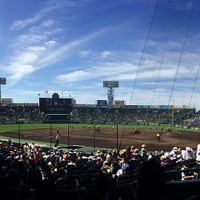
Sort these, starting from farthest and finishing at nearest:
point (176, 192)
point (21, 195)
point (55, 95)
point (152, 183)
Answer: point (55, 95), point (176, 192), point (21, 195), point (152, 183)

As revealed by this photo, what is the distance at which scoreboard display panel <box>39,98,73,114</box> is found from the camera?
8075 centimetres

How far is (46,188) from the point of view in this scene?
3.04 m

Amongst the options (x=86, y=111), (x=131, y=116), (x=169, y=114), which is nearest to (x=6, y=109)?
(x=86, y=111)

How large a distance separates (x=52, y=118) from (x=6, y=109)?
22067 mm

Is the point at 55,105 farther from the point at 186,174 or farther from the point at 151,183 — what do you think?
the point at 151,183

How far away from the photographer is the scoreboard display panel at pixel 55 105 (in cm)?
8075

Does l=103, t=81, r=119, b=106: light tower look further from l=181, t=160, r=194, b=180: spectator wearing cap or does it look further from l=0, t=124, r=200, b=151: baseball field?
l=181, t=160, r=194, b=180: spectator wearing cap

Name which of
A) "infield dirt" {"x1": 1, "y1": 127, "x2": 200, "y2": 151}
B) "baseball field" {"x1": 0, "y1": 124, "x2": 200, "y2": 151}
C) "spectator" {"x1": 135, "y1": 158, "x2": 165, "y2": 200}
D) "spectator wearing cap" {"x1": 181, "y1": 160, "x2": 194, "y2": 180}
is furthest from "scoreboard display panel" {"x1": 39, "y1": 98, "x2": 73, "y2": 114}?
"spectator" {"x1": 135, "y1": 158, "x2": 165, "y2": 200}

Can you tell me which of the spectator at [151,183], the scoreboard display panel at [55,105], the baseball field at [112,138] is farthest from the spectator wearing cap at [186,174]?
the scoreboard display panel at [55,105]

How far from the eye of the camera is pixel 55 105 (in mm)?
A: 81438

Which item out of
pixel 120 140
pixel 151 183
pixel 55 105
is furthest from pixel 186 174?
pixel 55 105

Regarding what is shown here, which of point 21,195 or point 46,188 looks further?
point 21,195

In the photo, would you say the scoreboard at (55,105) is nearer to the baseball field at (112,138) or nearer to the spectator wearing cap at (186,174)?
the baseball field at (112,138)

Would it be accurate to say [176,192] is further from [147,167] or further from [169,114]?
[169,114]
